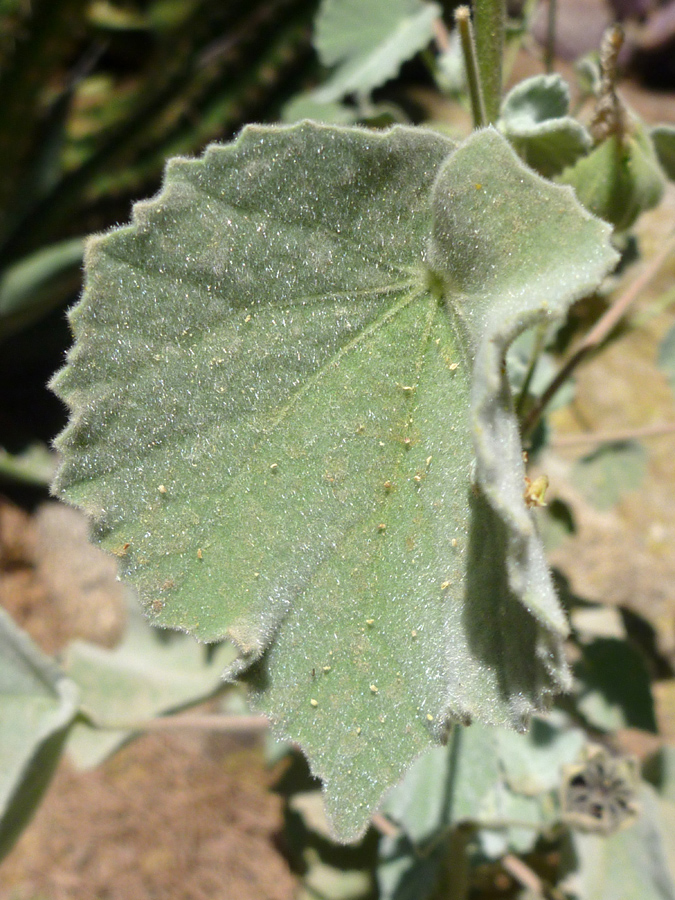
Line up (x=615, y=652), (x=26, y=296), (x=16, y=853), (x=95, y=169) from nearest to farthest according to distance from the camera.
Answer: (x=615, y=652), (x=16, y=853), (x=26, y=296), (x=95, y=169)

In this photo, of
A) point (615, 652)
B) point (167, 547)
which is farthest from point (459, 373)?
point (615, 652)

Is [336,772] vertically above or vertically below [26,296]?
above

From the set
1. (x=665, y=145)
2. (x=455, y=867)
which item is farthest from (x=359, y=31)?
(x=455, y=867)

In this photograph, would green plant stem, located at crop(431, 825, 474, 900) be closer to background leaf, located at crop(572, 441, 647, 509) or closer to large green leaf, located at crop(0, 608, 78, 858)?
large green leaf, located at crop(0, 608, 78, 858)

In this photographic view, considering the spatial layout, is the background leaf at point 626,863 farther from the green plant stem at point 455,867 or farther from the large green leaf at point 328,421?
the large green leaf at point 328,421

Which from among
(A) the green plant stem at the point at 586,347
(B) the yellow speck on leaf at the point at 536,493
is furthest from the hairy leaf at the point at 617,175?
(B) the yellow speck on leaf at the point at 536,493

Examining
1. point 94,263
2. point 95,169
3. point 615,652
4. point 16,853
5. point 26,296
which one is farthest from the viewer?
point 95,169

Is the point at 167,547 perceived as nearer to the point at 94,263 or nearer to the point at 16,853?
the point at 94,263
